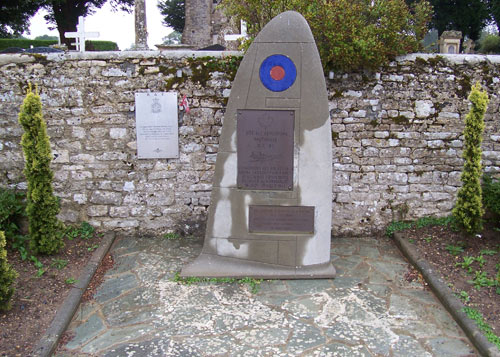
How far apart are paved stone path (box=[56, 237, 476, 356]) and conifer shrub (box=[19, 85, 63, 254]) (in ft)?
2.85

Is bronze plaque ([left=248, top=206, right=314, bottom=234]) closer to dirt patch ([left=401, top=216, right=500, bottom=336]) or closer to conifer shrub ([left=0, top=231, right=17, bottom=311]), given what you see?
dirt patch ([left=401, top=216, right=500, bottom=336])

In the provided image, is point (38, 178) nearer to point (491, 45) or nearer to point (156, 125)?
point (156, 125)

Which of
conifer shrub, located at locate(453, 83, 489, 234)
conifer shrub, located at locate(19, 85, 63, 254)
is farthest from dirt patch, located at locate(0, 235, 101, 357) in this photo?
conifer shrub, located at locate(453, 83, 489, 234)

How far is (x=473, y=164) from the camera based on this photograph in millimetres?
4664

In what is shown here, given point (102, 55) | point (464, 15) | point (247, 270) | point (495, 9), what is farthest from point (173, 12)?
point (247, 270)

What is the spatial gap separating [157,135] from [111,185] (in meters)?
0.93

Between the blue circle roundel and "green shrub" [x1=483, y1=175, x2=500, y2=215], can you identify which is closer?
the blue circle roundel

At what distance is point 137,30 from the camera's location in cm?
1628

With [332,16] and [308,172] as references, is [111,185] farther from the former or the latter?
[332,16]

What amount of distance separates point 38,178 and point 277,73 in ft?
9.32

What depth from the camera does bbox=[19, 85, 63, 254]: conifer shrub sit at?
4391 millimetres

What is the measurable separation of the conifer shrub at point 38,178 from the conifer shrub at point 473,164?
15.6 ft

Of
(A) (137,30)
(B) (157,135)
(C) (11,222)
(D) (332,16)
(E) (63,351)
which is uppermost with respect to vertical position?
(A) (137,30)

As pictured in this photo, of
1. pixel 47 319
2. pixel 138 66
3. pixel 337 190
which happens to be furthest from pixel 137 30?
pixel 47 319
